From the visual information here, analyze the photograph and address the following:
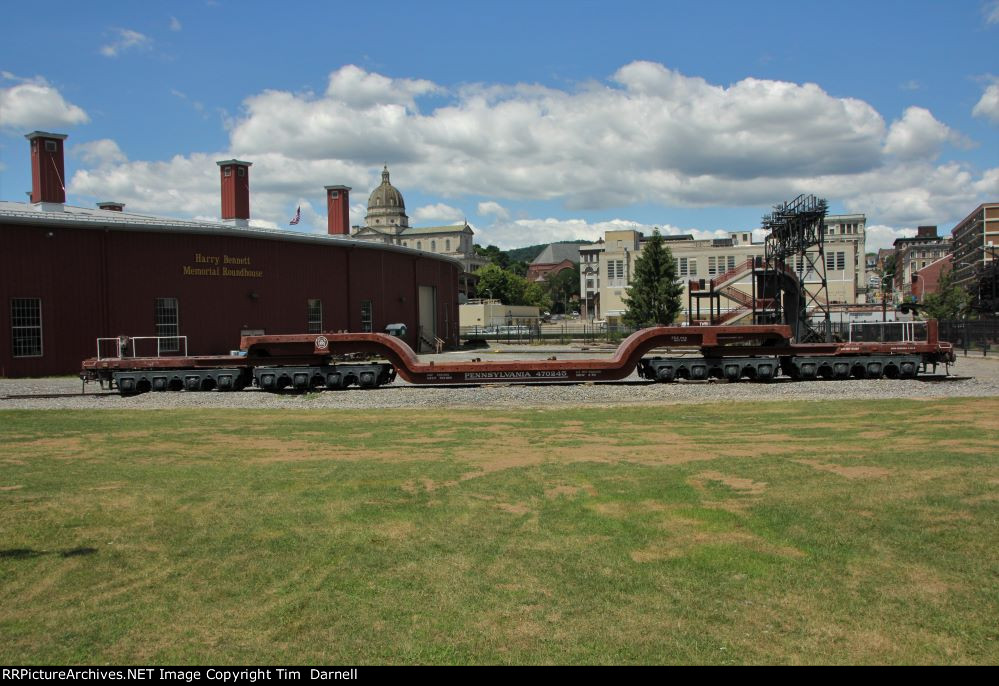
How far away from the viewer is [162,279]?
36250mm

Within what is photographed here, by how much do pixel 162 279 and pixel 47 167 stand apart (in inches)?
381

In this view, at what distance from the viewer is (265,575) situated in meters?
6.91

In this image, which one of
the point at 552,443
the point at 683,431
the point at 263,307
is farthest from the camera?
the point at 263,307

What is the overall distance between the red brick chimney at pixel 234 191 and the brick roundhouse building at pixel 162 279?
0.20ft

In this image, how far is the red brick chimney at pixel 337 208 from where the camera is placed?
56531mm

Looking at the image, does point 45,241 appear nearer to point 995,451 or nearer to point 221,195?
point 221,195

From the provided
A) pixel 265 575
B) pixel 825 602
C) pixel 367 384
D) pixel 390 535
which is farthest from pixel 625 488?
pixel 367 384

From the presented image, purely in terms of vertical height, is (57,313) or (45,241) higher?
(45,241)

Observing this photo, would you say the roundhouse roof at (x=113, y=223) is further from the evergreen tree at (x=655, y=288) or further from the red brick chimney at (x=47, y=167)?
the evergreen tree at (x=655, y=288)

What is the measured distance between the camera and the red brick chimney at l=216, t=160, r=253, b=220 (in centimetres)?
4634

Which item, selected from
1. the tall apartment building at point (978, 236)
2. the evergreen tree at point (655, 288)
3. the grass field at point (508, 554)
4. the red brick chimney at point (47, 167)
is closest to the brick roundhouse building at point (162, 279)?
the red brick chimney at point (47, 167)

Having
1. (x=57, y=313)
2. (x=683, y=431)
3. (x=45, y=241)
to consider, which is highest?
(x=45, y=241)

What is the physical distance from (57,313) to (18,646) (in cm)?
3193

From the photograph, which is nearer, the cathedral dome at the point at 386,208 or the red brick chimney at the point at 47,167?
the red brick chimney at the point at 47,167
